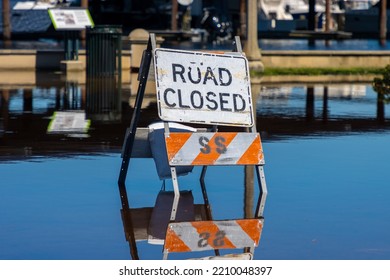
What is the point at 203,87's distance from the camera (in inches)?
467

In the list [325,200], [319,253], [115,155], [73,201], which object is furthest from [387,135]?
[319,253]

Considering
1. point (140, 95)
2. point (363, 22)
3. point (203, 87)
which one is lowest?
point (363, 22)

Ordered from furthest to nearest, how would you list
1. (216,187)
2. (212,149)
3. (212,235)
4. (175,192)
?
(216,187) < (212,149) < (175,192) < (212,235)

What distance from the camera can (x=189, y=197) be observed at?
12.2 m

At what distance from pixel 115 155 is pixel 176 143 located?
3.65 meters

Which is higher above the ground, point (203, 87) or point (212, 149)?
point (203, 87)

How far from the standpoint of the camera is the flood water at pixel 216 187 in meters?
9.73

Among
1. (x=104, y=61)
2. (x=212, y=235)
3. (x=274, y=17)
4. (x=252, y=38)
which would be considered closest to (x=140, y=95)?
(x=212, y=235)

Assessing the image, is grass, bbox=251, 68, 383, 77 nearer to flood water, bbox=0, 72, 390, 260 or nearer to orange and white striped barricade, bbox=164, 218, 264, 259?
flood water, bbox=0, 72, 390, 260

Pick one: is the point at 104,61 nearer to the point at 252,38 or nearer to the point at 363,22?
the point at 252,38

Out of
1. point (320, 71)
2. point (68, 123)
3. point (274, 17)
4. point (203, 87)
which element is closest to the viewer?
point (203, 87)

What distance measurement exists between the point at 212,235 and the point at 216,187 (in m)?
2.77

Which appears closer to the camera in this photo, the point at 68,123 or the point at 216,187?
the point at 216,187

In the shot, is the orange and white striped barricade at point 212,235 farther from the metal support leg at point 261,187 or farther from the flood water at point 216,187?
the metal support leg at point 261,187
